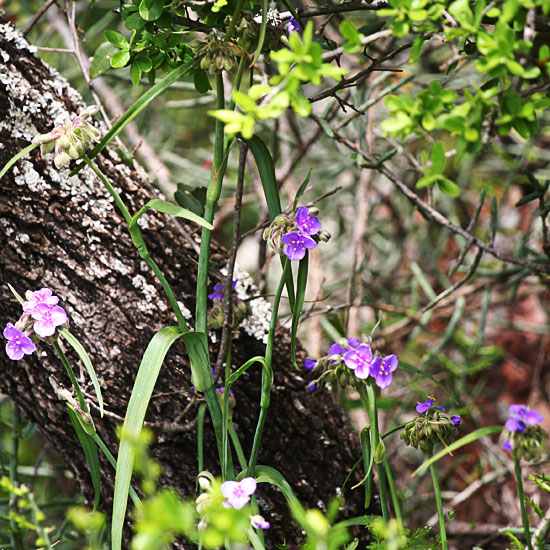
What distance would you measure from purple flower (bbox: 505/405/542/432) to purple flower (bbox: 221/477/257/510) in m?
0.29

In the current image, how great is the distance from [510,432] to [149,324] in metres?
0.55

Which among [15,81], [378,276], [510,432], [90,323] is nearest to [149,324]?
[90,323]

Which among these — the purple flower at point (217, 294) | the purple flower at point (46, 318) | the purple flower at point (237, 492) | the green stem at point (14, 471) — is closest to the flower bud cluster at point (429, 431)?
the purple flower at point (237, 492)

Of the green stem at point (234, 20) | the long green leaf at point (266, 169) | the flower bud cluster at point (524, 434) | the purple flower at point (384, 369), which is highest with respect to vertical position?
the green stem at point (234, 20)

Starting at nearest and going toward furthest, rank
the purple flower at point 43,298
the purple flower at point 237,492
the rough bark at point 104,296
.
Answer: the purple flower at point 237,492 → the purple flower at point 43,298 → the rough bark at point 104,296

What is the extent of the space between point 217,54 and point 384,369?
0.45 meters

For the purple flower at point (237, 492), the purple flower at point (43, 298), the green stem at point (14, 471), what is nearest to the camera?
the purple flower at point (237, 492)

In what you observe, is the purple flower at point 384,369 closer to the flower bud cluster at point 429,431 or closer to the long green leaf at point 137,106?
the flower bud cluster at point 429,431

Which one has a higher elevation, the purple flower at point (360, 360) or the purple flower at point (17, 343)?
the purple flower at point (17, 343)

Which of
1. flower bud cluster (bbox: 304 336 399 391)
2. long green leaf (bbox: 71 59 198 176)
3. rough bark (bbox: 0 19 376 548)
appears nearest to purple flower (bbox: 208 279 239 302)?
rough bark (bbox: 0 19 376 548)

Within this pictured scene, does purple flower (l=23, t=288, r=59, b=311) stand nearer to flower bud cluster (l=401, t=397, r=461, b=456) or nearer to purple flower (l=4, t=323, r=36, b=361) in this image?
purple flower (l=4, t=323, r=36, b=361)

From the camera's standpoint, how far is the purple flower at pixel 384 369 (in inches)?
30.8

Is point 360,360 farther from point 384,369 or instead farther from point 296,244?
point 296,244

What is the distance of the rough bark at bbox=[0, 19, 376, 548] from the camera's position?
905 mm
